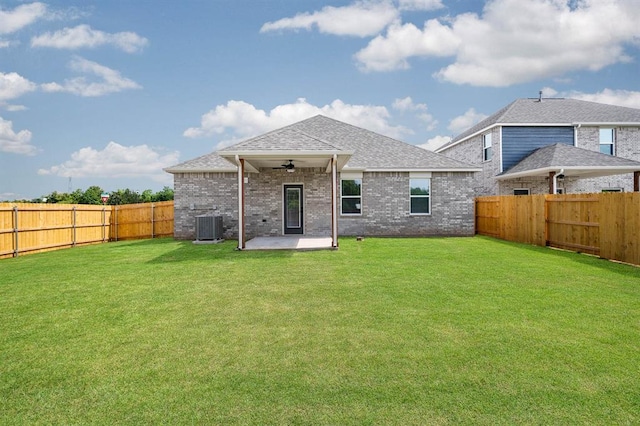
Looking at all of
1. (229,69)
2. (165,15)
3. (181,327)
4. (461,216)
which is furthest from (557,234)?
(165,15)

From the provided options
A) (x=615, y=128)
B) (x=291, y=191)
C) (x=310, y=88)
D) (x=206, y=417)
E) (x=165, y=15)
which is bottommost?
(x=206, y=417)

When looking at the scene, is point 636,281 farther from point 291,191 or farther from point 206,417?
point 291,191

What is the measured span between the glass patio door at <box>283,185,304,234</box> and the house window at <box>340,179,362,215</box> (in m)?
1.92

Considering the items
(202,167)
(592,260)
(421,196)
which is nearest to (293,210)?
(202,167)

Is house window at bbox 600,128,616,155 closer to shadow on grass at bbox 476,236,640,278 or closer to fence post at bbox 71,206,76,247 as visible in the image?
shadow on grass at bbox 476,236,640,278

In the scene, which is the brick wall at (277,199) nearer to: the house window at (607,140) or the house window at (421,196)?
the house window at (421,196)

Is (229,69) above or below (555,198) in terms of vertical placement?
above

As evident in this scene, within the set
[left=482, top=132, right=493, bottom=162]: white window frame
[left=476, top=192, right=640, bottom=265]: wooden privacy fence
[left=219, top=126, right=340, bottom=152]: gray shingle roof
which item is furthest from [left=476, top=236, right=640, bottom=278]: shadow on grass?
[left=482, top=132, right=493, bottom=162]: white window frame

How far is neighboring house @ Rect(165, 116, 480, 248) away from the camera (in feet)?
52.4

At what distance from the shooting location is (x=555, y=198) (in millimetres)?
12273

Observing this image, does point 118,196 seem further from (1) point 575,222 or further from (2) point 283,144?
(1) point 575,222

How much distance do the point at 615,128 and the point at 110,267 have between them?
2571 cm

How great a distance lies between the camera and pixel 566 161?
671 inches

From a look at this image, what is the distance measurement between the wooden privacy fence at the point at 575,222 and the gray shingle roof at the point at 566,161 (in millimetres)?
3444
